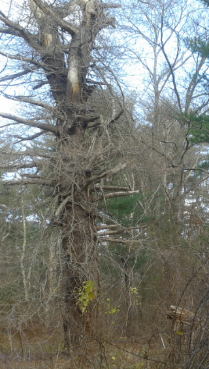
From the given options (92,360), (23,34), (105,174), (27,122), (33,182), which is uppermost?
(23,34)

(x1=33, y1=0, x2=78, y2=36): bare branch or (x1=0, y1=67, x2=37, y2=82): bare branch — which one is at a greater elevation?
(x1=33, y1=0, x2=78, y2=36): bare branch

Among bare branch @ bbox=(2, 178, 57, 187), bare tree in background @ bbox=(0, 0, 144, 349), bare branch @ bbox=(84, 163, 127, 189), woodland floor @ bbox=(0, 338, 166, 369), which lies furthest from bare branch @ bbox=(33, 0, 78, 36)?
woodland floor @ bbox=(0, 338, 166, 369)

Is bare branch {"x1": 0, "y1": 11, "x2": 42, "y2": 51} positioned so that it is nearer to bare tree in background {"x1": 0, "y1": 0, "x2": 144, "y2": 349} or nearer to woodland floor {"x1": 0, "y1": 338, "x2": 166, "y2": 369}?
bare tree in background {"x1": 0, "y1": 0, "x2": 144, "y2": 349}

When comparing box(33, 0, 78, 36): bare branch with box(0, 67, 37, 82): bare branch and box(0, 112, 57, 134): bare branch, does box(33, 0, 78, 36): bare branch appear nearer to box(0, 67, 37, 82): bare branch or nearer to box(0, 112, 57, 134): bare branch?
box(0, 67, 37, 82): bare branch

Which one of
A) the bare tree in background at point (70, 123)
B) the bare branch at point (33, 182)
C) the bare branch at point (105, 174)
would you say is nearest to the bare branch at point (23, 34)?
the bare tree in background at point (70, 123)

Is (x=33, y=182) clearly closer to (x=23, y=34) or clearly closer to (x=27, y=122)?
(x=27, y=122)

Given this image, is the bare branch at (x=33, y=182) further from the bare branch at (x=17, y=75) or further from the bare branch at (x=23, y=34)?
the bare branch at (x=23, y=34)

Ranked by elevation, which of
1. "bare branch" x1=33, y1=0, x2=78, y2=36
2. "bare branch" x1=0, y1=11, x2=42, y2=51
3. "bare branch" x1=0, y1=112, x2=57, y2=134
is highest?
"bare branch" x1=33, y1=0, x2=78, y2=36

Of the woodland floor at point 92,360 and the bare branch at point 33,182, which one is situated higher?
the bare branch at point 33,182

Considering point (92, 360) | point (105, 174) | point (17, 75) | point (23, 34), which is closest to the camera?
point (92, 360)

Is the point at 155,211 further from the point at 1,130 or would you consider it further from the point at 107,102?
the point at 1,130

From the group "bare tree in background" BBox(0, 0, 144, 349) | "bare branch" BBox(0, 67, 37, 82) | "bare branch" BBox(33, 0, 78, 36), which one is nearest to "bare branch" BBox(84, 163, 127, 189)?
"bare tree in background" BBox(0, 0, 144, 349)

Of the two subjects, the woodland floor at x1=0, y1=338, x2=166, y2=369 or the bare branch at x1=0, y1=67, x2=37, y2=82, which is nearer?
the woodland floor at x1=0, y1=338, x2=166, y2=369

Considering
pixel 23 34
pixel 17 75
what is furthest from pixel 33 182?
pixel 23 34
